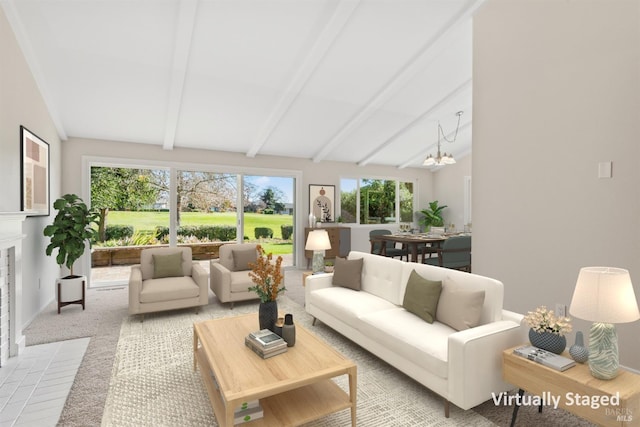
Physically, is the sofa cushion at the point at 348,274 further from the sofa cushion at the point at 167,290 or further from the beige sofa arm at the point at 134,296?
the beige sofa arm at the point at 134,296

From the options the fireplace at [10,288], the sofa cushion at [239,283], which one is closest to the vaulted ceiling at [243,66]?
the fireplace at [10,288]

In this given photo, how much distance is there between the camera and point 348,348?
3.14 m

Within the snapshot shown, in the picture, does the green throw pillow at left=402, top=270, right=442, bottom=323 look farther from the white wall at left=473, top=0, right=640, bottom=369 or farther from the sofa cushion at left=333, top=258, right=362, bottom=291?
the white wall at left=473, top=0, right=640, bottom=369

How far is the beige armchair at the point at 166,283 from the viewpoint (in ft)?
12.6

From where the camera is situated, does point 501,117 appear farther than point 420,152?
No

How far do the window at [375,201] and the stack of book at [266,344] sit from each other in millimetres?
5691

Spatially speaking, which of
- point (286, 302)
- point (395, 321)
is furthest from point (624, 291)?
point (286, 302)

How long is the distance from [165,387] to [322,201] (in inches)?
217

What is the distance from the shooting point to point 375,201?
848cm

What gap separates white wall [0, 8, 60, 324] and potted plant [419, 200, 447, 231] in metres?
8.00

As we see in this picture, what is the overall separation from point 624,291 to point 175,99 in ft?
16.1

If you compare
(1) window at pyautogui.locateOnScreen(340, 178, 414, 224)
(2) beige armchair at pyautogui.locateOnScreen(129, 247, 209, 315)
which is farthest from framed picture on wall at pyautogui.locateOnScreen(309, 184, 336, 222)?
(2) beige armchair at pyautogui.locateOnScreen(129, 247, 209, 315)

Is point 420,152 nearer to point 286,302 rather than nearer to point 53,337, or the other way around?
point 286,302

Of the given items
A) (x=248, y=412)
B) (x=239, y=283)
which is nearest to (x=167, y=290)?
(x=239, y=283)
